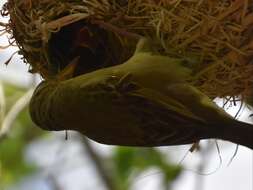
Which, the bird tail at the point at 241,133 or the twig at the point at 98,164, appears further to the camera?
the twig at the point at 98,164

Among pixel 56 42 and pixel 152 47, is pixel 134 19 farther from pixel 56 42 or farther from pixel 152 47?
pixel 56 42

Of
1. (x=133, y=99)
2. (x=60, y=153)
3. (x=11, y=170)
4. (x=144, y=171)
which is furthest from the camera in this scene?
(x=11, y=170)

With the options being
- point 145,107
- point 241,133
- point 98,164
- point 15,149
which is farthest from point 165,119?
point 15,149

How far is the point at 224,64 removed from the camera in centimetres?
229

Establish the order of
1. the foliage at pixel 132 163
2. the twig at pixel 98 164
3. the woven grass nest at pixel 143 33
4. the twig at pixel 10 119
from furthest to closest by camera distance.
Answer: the twig at pixel 98 164
the foliage at pixel 132 163
the twig at pixel 10 119
the woven grass nest at pixel 143 33

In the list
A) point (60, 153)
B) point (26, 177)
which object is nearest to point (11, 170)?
point (26, 177)

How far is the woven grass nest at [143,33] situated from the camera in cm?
224

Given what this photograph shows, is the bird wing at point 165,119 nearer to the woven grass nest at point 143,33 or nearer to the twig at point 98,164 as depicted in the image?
the woven grass nest at point 143,33

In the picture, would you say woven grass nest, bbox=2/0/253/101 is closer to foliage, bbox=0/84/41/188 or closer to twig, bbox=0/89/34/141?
twig, bbox=0/89/34/141

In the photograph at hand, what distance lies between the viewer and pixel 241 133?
7.42 feet

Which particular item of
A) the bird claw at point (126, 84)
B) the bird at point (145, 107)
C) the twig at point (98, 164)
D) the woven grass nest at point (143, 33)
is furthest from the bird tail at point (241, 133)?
the twig at point (98, 164)

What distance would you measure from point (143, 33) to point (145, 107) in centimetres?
20

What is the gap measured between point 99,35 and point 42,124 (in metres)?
0.28

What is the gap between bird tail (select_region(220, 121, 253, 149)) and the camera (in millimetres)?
2260
